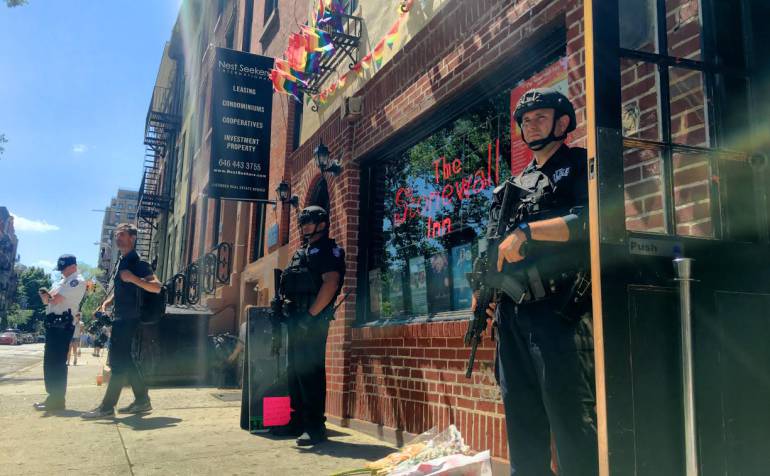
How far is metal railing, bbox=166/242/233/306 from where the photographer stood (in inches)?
496

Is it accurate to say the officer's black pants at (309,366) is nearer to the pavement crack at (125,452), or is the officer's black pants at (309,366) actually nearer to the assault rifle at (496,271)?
the pavement crack at (125,452)

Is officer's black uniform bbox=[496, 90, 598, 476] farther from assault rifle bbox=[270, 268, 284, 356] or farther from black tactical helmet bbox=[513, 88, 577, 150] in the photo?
assault rifle bbox=[270, 268, 284, 356]

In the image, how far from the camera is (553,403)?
229 cm

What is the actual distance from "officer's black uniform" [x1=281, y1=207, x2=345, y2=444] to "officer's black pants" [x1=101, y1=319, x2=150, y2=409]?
2.12 m

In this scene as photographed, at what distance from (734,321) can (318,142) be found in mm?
5796

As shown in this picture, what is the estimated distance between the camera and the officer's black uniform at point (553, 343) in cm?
225

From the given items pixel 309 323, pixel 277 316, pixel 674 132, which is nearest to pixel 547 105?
pixel 674 132

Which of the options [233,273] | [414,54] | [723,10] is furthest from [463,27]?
[233,273]

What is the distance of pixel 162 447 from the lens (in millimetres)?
4473

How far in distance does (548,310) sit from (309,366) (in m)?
2.73

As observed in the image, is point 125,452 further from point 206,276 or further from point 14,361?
point 14,361

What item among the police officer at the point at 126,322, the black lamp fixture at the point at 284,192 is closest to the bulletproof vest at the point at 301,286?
the police officer at the point at 126,322

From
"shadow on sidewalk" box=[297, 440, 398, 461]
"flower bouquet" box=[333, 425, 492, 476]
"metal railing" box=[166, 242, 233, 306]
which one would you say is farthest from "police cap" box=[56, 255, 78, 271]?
"metal railing" box=[166, 242, 233, 306]

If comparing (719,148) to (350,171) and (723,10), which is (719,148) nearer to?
(723,10)
